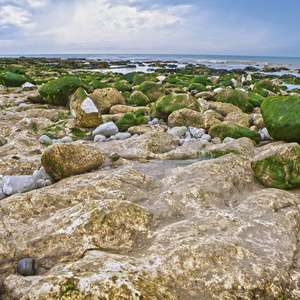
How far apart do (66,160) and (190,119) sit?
6.17m

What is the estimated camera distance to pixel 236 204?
434 centimetres

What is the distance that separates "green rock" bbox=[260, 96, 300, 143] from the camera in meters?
7.04

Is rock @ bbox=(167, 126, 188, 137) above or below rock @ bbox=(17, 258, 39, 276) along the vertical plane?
below

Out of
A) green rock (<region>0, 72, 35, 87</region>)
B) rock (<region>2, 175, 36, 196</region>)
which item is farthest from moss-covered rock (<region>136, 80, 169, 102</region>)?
rock (<region>2, 175, 36, 196</region>)

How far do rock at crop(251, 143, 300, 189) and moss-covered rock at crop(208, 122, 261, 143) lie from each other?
364 cm

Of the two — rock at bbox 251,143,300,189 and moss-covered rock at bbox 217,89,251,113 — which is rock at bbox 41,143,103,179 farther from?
moss-covered rock at bbox 217,89,251,113

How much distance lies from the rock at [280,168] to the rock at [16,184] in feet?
16.5

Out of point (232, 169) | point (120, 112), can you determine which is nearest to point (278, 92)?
point (120, 112)

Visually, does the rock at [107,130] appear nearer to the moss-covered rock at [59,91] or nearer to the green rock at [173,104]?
the green rock at [173,104]

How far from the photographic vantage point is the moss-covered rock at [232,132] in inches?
342

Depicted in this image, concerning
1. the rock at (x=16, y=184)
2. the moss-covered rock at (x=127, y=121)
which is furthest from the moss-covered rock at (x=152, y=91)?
the rock at (x=16, y=184)

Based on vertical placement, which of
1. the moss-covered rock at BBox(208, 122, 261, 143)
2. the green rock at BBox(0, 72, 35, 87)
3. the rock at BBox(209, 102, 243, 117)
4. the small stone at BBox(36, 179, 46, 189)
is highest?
the green rock at BBox(0, 72, 35, 87)

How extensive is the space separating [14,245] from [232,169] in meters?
4.47

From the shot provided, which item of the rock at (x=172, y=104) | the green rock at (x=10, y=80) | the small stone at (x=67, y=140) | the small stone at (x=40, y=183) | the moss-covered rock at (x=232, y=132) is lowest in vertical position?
the small stone at (x=40, y=183)
